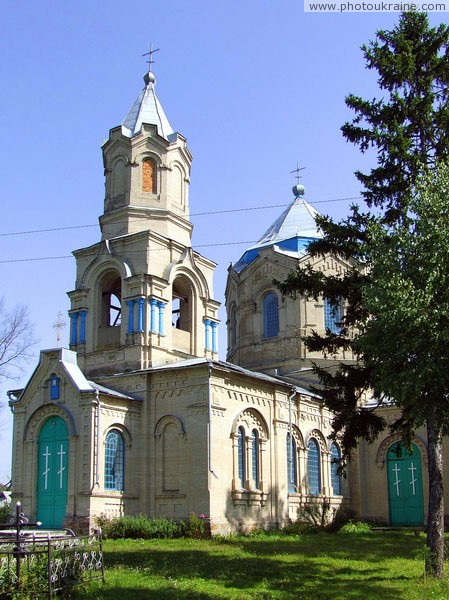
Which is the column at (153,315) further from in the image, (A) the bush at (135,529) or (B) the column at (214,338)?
(A) the bush at (135,529)

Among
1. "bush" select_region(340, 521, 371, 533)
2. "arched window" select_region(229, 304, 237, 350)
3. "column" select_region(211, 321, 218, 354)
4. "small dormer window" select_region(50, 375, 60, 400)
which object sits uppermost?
"arched window" select_region(229, 304, 237, 350)

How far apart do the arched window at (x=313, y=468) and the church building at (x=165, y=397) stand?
0.07 metres

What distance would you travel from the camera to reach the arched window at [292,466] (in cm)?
2639

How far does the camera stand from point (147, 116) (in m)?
28.7

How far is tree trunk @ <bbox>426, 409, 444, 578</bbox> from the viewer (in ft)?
45.2

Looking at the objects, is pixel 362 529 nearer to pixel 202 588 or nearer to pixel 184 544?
pixel 184 544

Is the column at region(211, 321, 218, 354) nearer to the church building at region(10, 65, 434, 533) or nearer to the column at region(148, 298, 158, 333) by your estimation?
the church building at region(10, 65, 434, 533)

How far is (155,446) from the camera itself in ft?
78.1

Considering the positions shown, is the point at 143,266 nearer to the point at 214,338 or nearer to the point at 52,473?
the point at 214,338

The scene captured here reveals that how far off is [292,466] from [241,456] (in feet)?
10.4

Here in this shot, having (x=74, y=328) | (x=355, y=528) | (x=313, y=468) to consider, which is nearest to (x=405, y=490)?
(x=355, y=528)

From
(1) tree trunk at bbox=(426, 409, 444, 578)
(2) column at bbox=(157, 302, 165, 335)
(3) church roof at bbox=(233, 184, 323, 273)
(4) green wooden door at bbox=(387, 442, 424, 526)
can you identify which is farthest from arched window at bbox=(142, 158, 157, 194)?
(1) tree trunk at bbox=(426, 409, 444, 578)

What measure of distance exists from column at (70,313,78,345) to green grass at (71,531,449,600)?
851 centimetres

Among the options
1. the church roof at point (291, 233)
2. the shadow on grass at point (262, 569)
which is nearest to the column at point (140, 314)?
the shadow on grass at point (262, 569)
